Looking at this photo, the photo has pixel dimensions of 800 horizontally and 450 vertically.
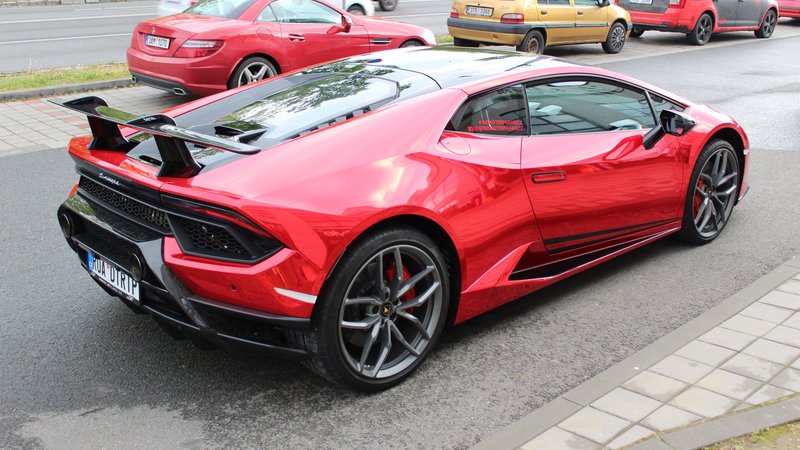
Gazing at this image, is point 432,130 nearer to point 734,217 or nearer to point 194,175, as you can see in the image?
point 194,175

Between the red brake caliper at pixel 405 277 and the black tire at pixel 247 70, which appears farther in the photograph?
the black tire at pixel 247 70

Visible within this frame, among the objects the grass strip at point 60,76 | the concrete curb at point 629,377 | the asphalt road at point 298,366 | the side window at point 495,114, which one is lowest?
the asphalt road at point 298,366

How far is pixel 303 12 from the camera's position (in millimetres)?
10906

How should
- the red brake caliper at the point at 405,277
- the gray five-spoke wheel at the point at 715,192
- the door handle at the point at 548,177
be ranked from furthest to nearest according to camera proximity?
the gray five-spoke wheel at the point at 715,192 → the door handle at the point at 548,177 → the red brake caliper at the point at 405,277

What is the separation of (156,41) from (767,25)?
52.9 feet

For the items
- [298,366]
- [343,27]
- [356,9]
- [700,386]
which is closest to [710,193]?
[700,386]

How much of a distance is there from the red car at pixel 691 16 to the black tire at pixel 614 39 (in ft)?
6.31

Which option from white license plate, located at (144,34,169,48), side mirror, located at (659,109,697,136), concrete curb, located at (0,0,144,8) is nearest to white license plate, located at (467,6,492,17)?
white license plate, located at (144,34,169,48)

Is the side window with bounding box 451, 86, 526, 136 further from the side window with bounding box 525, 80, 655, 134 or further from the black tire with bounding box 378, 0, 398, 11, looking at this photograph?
the black tire with bounding box 378, 0, 398, 11

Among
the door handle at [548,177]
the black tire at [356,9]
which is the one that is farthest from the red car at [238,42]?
the black tire at [356,9]

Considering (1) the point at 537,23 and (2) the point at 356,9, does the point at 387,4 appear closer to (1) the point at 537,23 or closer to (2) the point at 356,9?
(2) the point at 356,9

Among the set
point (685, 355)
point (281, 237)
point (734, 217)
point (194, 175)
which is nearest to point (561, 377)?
point (685, 355)

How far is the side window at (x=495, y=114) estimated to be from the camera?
405cm

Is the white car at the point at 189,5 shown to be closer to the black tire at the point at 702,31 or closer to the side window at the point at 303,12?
the side window at the point at 303,12
